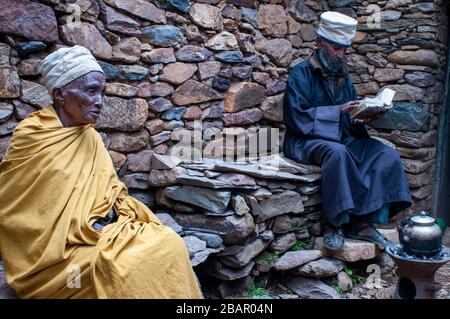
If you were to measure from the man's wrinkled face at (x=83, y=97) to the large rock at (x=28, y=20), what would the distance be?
577mm

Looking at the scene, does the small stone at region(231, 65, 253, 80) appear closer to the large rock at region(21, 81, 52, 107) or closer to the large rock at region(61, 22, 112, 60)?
the large rock at region(61, 22, 112, 60)

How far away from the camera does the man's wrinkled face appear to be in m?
2.50

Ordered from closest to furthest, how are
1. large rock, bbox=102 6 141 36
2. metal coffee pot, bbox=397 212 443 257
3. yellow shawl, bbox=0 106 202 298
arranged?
yellow shawl, bbox=0 106 202 298, metal coffee pot, bbox=397 212 443 257, large rock, bbox=102 6 141 36

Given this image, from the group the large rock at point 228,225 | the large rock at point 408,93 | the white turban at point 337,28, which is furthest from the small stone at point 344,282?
the large rock at point 408,93

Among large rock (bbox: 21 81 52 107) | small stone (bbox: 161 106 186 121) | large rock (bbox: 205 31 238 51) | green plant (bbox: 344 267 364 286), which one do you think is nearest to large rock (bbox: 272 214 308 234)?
green plant (bbox: 344 267 364 286)

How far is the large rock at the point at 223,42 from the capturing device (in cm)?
402

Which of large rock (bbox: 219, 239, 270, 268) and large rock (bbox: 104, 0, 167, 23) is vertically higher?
large rock (bbox: 104, 0, 167, 23)

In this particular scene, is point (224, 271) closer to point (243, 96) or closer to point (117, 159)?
point (117, 159)

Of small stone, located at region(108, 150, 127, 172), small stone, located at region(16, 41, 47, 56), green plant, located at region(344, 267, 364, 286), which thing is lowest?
green plant, located at region(344, 267, 364, 286)

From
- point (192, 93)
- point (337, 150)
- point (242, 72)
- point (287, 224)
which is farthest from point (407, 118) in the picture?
point (192, 93)

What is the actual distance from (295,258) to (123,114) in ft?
5.44

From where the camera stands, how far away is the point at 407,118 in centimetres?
482

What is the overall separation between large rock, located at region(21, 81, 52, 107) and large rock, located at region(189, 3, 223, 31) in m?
1.41

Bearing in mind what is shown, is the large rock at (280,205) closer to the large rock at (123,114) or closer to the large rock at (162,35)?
the large rock at (123,114)
